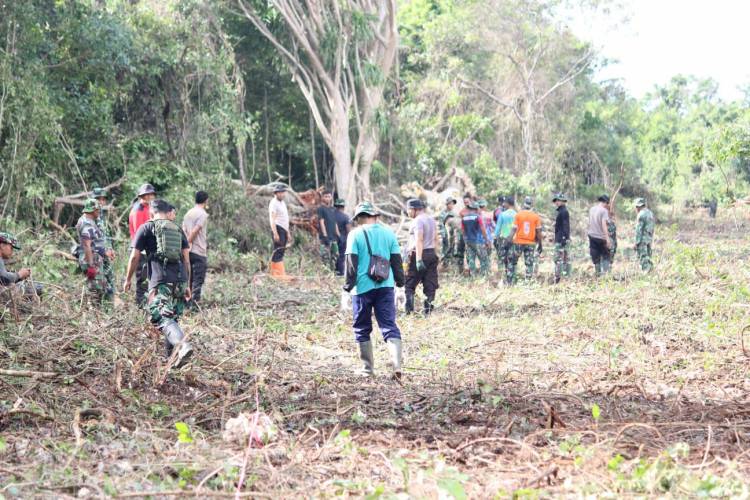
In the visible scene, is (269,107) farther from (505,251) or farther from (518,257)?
(518,257)

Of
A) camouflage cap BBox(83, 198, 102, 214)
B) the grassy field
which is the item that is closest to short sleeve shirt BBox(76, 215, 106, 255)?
camouflage cap BBox(83, 198, 102, 214)

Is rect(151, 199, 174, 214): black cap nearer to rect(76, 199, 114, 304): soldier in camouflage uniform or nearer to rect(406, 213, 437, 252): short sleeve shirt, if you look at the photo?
rect(76, 199, 114, 304): soldier in camouflage uniform

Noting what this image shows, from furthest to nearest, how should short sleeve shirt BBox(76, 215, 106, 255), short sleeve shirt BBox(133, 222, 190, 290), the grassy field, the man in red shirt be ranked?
the man in red shirt → short sleeve shirt BBox(76, 215, 106, 255) → short sleeve shirt BBox(133, 222, 190, 290) → the grassy field

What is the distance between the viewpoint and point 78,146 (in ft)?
55.7

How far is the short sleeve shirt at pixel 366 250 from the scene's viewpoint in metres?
7.81

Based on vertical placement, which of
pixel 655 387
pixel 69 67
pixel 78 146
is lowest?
pixel 655 387

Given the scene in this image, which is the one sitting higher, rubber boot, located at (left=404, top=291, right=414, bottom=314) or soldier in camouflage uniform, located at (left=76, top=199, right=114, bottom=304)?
soldier in camouflage uniform, located at (left=76, top=199, right=114, bottom=304)

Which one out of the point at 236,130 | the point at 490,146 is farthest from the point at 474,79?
the point at 236,130

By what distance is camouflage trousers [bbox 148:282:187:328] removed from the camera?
7.78 m

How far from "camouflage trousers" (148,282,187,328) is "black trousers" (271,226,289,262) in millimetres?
6798

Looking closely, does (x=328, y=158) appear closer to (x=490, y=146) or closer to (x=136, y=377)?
(x=490, y=146)

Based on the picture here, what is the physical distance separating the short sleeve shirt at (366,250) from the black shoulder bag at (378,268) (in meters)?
0.03

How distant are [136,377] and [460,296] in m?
7.34

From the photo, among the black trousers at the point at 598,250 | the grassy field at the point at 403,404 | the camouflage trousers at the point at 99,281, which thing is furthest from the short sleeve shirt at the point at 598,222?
the camouflage trousers at the point at 99,281
